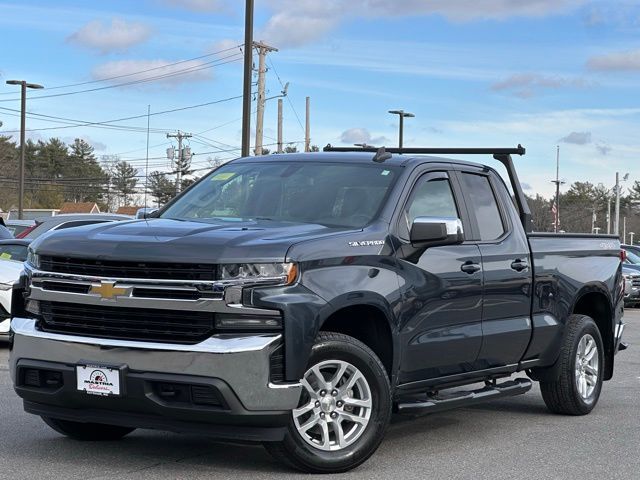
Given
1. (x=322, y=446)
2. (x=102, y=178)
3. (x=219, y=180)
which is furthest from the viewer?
(x=102, y=178)

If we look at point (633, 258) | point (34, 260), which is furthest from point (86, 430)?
point (633, 258)

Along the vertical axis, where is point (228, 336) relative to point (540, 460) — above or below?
above

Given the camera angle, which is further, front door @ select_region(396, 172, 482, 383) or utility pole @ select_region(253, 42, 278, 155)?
utility pole @ select_region(253, 42, 278, 155)

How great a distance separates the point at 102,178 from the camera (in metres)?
123

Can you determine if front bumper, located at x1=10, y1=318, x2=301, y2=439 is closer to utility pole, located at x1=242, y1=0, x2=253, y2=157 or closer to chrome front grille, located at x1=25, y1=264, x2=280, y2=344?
chrome front grille, located at x1=25, y1=264, x2=280, y2=344

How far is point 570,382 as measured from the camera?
858cm

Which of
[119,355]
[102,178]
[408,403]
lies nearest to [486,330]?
[408,403]

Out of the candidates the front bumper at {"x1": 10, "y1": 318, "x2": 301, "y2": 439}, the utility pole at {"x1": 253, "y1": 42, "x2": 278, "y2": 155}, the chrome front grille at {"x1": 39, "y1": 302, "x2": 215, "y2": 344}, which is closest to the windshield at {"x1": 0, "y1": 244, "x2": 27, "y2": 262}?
the chrome front grille at {"x1": 39, "y1": 302, "x2": 215, "y2": 344}

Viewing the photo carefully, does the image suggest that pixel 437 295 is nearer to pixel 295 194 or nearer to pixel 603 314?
pixel 295 194

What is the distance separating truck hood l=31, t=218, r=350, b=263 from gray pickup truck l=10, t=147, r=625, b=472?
11mm

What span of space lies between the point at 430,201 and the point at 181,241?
2.15 meters

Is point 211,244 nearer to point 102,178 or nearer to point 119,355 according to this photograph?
point 119,355

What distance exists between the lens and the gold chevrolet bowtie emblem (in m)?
5.81

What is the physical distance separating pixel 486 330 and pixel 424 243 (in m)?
1.00
